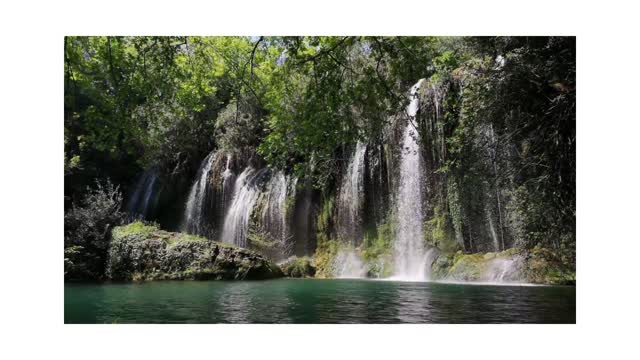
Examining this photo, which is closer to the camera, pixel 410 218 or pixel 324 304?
pixel 324 304

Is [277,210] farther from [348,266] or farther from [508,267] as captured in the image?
[508,267]

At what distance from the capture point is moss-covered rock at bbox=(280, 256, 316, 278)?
1017 cm

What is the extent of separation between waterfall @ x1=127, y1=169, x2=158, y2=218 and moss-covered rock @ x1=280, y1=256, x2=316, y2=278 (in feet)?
14.5

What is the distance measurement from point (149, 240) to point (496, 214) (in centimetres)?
559

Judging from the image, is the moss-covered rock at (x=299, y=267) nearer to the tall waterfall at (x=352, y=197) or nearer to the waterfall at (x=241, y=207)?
the tall waterfall at (x=352, y=197)

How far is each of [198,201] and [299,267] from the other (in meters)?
3.37

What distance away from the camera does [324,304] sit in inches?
223

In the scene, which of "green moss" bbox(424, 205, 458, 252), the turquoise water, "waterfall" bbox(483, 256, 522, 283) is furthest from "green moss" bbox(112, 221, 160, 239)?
"waterfall" bbox(483, 256, 522, 283)

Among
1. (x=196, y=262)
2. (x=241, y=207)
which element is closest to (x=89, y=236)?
(x=196, y=262)

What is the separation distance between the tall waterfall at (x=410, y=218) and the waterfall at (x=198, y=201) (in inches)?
186

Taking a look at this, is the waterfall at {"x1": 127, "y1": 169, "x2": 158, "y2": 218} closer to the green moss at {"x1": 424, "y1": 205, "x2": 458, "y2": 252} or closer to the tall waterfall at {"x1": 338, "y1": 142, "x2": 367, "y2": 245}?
the tall waterfall at {"x1": 338, "y1": 142, "x2": 367, "y2": 245}

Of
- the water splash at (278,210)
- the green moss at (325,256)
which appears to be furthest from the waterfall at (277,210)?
the green moss at (325,256)

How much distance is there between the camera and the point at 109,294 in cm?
667
